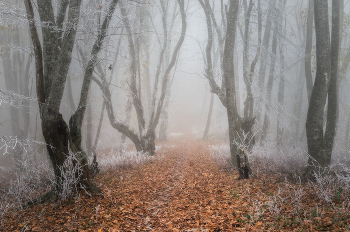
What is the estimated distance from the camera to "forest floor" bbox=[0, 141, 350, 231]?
3.62 metres

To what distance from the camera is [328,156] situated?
632 cm

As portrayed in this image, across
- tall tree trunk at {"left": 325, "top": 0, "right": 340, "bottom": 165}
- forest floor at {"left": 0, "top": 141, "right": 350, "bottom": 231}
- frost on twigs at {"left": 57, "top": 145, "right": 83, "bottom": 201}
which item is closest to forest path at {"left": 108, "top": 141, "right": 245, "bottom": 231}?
forest floor at {"left": 0, "top": 141, "right": 350, "bottom": 231}

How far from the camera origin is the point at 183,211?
449 cm

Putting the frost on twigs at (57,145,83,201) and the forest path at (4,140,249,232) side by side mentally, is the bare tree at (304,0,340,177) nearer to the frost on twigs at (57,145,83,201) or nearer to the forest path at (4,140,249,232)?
the forest path at (4,140,249,232)

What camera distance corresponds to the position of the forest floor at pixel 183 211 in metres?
3.62

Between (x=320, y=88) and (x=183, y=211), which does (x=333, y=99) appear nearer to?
(x=320, y=88)

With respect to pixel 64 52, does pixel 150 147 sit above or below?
below

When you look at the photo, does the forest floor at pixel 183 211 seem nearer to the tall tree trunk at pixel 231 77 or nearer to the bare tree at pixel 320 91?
the bare tree at pixel 320 91

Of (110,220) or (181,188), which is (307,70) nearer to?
(181,188)

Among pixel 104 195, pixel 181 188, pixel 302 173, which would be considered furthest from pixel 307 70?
pixel 104 195

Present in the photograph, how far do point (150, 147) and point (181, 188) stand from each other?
5149 millimetres

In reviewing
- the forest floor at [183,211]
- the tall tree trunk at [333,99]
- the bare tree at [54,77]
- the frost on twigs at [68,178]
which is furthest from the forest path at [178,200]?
the tall tree trunk at [333,99]

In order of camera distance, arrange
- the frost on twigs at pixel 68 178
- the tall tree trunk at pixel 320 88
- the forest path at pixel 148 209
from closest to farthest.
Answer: the forest path at pixel 148 209 < the frost on twigs at pixel 68 178 < the tall tree trunk at pixel 320 88

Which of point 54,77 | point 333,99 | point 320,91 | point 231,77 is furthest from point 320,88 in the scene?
point 54,77
